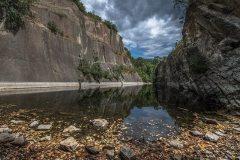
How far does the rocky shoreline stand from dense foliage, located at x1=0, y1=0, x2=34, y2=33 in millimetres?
28561

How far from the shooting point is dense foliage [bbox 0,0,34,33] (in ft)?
119

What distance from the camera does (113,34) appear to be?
101 meters

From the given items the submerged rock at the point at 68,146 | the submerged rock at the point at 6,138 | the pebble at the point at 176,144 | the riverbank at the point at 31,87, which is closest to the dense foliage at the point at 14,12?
the riverbank at the point at 31,87

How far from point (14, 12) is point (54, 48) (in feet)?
46.6

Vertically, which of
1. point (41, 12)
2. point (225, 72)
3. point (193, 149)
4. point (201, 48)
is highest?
point (41, 12)

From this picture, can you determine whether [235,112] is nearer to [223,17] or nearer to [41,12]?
[223,17]

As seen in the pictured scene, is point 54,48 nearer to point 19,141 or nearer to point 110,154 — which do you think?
point 19,141

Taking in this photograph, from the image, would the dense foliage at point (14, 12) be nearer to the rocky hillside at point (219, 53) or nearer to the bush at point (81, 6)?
the rocky hillside at point (219, 53)

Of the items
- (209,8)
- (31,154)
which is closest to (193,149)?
(31,154)

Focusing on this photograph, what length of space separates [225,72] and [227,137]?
41.7ft

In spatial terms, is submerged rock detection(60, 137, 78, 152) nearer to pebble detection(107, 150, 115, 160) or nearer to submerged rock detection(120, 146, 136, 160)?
pebble detection(107, 150, 115, 160)

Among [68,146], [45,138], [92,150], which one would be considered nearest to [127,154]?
[92,150]

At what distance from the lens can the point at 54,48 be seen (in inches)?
1984

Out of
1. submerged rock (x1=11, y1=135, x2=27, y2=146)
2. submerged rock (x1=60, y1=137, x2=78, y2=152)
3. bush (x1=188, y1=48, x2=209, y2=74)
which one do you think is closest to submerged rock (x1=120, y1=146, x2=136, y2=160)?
submerged rock (x1=60, y1=137, x2=78, y2=152)
